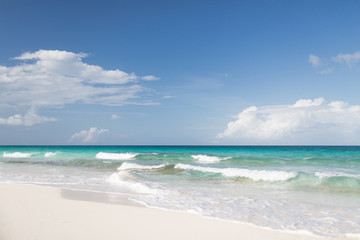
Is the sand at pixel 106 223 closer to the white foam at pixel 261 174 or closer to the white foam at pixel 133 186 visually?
the white foam at pixel 133 186

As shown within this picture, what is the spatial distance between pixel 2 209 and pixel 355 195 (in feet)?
36.8

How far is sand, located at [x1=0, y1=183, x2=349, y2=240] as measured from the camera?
464 cm

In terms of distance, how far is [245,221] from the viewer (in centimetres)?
575

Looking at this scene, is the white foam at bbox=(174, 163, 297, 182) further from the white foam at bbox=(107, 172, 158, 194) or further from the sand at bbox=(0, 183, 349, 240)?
the sand at bbox=(0, 183, 349, 240)

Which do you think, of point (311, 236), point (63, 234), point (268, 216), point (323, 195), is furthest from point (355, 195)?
point (63, 234)

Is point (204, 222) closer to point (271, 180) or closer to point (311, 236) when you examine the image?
point (311, 236)

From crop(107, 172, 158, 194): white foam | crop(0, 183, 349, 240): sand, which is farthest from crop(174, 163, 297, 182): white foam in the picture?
crop(0, 183, 349, 240): sand

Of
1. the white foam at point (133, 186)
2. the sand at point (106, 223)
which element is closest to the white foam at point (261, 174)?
the white foam at point (133, 186)

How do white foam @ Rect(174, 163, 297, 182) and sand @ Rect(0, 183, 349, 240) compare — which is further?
white foam @ Rect(174, 163, 297, 182)

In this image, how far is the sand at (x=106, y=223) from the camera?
464 centimetres

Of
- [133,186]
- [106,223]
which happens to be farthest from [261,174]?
[106,223]

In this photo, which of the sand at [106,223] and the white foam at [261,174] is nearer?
the sand at [106,223]

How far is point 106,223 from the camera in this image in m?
5.30

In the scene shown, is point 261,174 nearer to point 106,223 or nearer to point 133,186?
point 133,186
